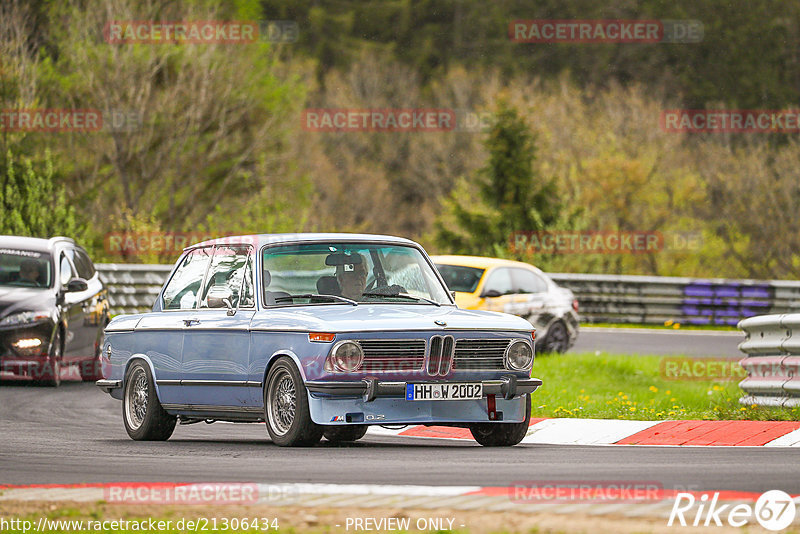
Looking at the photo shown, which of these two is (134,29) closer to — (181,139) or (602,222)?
(181,139)

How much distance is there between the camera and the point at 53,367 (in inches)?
690

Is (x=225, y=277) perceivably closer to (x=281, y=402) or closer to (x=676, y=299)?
(x=281, y=402)

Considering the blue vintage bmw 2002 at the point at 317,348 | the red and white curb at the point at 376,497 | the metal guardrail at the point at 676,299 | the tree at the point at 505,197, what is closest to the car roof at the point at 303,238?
the blue vintage bmw 2002 at the point at 317,348

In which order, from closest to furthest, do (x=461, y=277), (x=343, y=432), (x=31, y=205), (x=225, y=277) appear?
(x=343, y=432) → (x=225, y=277) → (x=461, y=277) → (x=31, y=205)

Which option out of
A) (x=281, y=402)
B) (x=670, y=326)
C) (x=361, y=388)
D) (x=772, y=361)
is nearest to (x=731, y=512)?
(x=361, y=388)

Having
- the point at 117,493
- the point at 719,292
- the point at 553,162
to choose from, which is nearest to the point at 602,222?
the point at 553,162

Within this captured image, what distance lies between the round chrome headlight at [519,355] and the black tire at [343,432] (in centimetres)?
118

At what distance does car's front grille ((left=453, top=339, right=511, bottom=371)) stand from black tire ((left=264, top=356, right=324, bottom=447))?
1123mm

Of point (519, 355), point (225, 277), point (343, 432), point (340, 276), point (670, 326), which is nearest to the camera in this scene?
point (343, 432)

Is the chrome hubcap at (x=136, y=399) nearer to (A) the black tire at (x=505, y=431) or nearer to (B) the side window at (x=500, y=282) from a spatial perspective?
(A) the black tire at (x=505, y=431)

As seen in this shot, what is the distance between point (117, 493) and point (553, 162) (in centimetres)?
5332

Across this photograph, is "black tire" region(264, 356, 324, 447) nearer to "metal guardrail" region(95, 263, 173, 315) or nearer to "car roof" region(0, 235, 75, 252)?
"car roof" region(0, 235, 75, 252)

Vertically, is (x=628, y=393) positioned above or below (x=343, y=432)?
below

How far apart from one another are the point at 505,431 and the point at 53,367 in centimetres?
780
